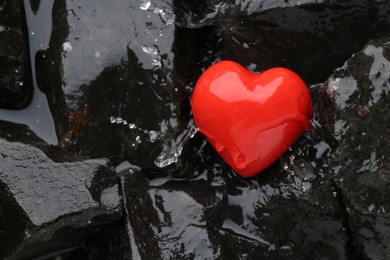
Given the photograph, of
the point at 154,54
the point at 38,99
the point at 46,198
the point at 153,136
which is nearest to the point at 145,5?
the point at 154,54

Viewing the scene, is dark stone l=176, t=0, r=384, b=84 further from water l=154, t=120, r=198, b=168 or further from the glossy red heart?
water l=154, t=120, r=198, b=168

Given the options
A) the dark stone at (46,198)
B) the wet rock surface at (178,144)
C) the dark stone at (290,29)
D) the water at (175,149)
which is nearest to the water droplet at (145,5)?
the wet rock surface at (178,144)

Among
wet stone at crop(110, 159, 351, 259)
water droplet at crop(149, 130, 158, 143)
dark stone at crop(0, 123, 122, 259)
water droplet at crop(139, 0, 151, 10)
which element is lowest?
wet stone at crop(110, 159, 351, 259)

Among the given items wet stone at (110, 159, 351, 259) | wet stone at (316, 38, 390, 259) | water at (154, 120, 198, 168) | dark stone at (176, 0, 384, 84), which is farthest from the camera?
water at (154, 120, 198, 168)

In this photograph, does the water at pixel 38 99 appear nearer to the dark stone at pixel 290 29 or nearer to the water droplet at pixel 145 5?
the water droplet at pixel 145 5

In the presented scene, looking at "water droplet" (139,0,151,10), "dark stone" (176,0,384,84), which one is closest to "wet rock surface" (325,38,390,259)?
"dark stone" (176,0,384,84)

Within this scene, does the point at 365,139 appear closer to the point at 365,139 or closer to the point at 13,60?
the point at 365,139

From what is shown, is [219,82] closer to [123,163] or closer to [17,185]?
[123,163]
